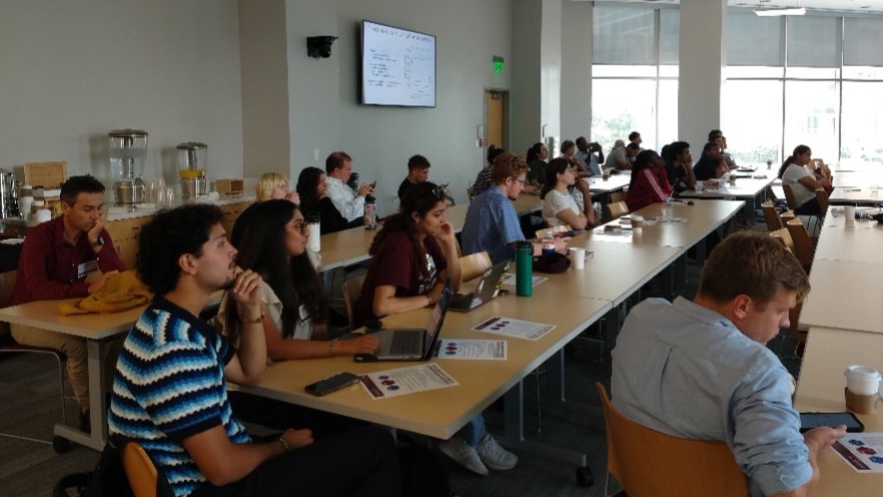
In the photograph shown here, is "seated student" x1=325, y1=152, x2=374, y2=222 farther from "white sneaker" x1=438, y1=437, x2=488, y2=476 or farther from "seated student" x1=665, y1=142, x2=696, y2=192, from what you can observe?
"seated student" x1=665, y1=142, x2=696, y2=192

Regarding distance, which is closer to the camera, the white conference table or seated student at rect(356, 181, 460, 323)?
the white conference table

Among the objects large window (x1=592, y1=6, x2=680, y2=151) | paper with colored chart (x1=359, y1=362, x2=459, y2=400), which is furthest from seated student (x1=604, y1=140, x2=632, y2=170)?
paper with colored chart (x1=359, y1=362, x2=459, y2=400)

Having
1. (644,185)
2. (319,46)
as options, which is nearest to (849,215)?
(644,185)

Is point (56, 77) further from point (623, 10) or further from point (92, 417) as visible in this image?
point (623, 10)

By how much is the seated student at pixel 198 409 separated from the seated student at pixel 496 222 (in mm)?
2716

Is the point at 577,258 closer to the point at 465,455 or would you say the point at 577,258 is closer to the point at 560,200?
the point at 465,455

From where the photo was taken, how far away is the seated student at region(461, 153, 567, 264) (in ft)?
15.9

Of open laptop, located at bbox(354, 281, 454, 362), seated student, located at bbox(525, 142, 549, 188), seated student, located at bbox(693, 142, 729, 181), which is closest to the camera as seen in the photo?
open laptop, located at bbox(354, 281, 454, 362)

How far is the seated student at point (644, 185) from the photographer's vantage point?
765 cm

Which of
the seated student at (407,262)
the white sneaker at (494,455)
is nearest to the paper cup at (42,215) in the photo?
the seated student at (407,262)

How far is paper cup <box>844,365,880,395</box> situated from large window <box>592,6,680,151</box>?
14708 mm

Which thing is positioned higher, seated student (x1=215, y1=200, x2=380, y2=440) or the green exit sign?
the green exit sign

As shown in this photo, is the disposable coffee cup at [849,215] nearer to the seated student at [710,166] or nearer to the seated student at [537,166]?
the seated student at [537,166]

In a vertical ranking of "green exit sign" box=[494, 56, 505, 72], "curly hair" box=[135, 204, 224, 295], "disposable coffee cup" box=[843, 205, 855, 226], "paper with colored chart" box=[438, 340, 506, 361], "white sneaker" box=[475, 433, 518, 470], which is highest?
"green exit sign" box=[494, 56, 505, 72]
